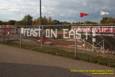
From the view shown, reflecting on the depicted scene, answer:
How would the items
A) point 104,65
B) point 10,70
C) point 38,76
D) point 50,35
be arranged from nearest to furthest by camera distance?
point 38,76, point 10,70, point 104,65, point 50,35

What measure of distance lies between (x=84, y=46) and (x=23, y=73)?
9.85m

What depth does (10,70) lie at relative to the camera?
36.6 ft

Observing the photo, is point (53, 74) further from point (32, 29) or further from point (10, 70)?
point (32, 29)

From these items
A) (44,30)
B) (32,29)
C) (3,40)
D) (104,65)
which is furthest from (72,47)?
(3,40)

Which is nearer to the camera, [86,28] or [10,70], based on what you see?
[10,70]

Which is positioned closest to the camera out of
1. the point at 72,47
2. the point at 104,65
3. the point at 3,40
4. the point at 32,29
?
the point at 104,65

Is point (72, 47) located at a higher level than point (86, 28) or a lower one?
lower

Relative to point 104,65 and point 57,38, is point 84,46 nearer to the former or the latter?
point 57,38

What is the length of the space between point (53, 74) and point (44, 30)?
12419mm

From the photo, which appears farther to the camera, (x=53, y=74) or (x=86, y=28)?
(x=86, y=28)

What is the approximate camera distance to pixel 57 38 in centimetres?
2159

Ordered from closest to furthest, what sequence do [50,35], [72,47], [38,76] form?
[38,76], [72,47], [50,35]

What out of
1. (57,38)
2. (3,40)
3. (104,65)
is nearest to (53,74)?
(104,65)

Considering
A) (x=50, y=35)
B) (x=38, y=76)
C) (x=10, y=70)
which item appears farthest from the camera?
(x=50, y=35)
